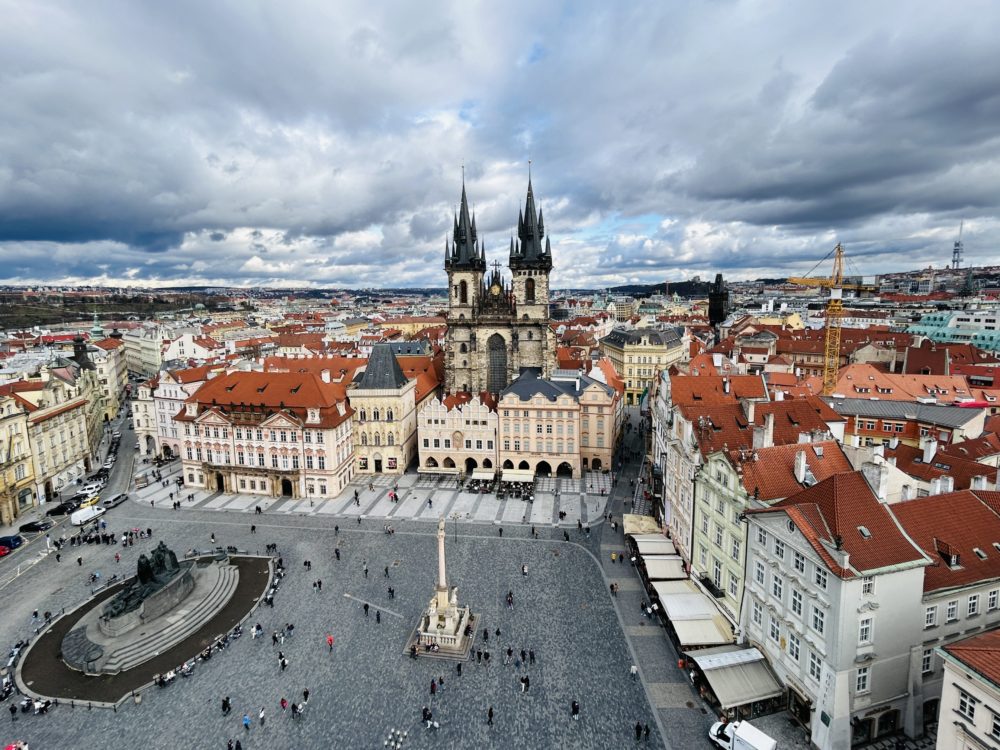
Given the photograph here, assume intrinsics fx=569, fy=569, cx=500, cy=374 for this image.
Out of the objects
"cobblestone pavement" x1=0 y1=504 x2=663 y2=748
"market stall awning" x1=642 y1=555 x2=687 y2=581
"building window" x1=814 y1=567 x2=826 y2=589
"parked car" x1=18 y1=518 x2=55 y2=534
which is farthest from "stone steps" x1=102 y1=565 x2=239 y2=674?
"building window" x1=814 y1=567 x2=826 y2=589

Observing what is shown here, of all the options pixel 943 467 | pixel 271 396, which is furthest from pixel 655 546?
pixel 271 396

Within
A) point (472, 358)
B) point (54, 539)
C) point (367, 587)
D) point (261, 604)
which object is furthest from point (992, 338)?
point (54, 539)

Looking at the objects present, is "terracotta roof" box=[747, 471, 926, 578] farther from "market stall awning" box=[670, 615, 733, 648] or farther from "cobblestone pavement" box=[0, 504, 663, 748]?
"cobblestone pavement" box=[0, 504, 663, 748]

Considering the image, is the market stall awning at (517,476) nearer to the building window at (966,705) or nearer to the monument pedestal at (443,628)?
the monument pedestal at (443,628)

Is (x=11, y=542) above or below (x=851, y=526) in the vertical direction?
below

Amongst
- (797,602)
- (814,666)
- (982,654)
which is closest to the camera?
Result: (982,654)

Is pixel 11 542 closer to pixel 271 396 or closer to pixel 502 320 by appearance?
pixel 271 396
